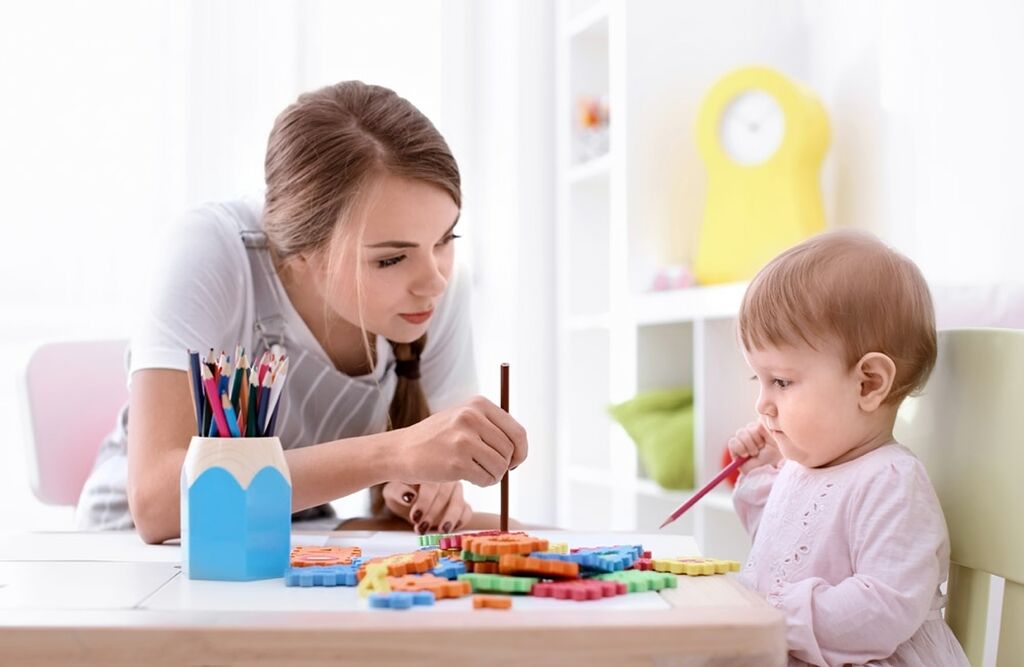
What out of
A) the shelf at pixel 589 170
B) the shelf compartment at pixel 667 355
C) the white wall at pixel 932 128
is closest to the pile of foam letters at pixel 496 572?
the white wall at pixel 932 128

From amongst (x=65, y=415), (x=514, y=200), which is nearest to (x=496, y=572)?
(x=65, y=415)

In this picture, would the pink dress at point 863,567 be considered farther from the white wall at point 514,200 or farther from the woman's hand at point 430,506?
the white wall at point 514,200

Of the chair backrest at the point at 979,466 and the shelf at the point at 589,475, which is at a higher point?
the chair backrest at the point at 979,466

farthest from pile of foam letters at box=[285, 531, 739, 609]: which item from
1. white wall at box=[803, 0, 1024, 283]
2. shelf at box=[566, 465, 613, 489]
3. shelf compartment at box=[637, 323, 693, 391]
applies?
shelf at box=[566, 465, 613, 489]

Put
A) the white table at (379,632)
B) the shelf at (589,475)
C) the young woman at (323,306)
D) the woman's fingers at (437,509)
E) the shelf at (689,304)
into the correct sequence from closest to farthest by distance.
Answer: the white table at (379,632) < the young woman at (323,306) < the woman's fingers at (437,509) < the shelf at (689,304) < the shelf at (589,475)

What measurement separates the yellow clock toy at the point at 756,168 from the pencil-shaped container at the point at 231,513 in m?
1.52

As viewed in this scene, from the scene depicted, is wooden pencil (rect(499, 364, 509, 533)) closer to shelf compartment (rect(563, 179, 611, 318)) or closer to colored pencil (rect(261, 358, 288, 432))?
colored pencil (rect(261, 358, 288, 432))

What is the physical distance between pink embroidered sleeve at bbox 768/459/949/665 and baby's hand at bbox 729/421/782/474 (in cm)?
29

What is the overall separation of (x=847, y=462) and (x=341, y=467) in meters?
0.52

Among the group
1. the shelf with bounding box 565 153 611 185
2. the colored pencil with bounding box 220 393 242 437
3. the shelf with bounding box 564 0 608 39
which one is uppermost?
the shelf with bounding box 564 0 608 39

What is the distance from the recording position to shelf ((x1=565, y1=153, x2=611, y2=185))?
271cm

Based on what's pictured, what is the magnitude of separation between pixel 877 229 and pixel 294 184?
121 centimetres

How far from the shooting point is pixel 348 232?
1.37 metres

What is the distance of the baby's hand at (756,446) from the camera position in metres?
1.30
